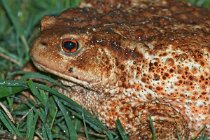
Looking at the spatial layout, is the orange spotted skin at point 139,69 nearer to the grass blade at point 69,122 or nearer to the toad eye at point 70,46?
the toad eye at point 70,46

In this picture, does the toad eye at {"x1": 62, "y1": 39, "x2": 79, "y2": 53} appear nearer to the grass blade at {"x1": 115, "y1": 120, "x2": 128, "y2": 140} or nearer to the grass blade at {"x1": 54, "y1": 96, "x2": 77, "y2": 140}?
the grass blade at {"x1": 54, "y1": 96, "x2": 77, "y2": 140}

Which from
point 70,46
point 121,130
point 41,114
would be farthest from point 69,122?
point 70,46

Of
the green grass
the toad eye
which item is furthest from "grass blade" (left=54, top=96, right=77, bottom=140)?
the toad eye

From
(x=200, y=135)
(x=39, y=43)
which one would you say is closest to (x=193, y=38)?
(x=200, y=135)

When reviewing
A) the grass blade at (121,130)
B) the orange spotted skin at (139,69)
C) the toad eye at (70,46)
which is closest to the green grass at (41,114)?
the grass blade at (121,130)

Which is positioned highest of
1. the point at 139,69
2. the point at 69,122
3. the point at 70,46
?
the point at 70,46

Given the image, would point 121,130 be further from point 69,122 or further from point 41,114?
point 41,114

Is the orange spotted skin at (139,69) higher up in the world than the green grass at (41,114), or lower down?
higher up

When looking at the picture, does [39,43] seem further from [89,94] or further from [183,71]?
[183,71]
